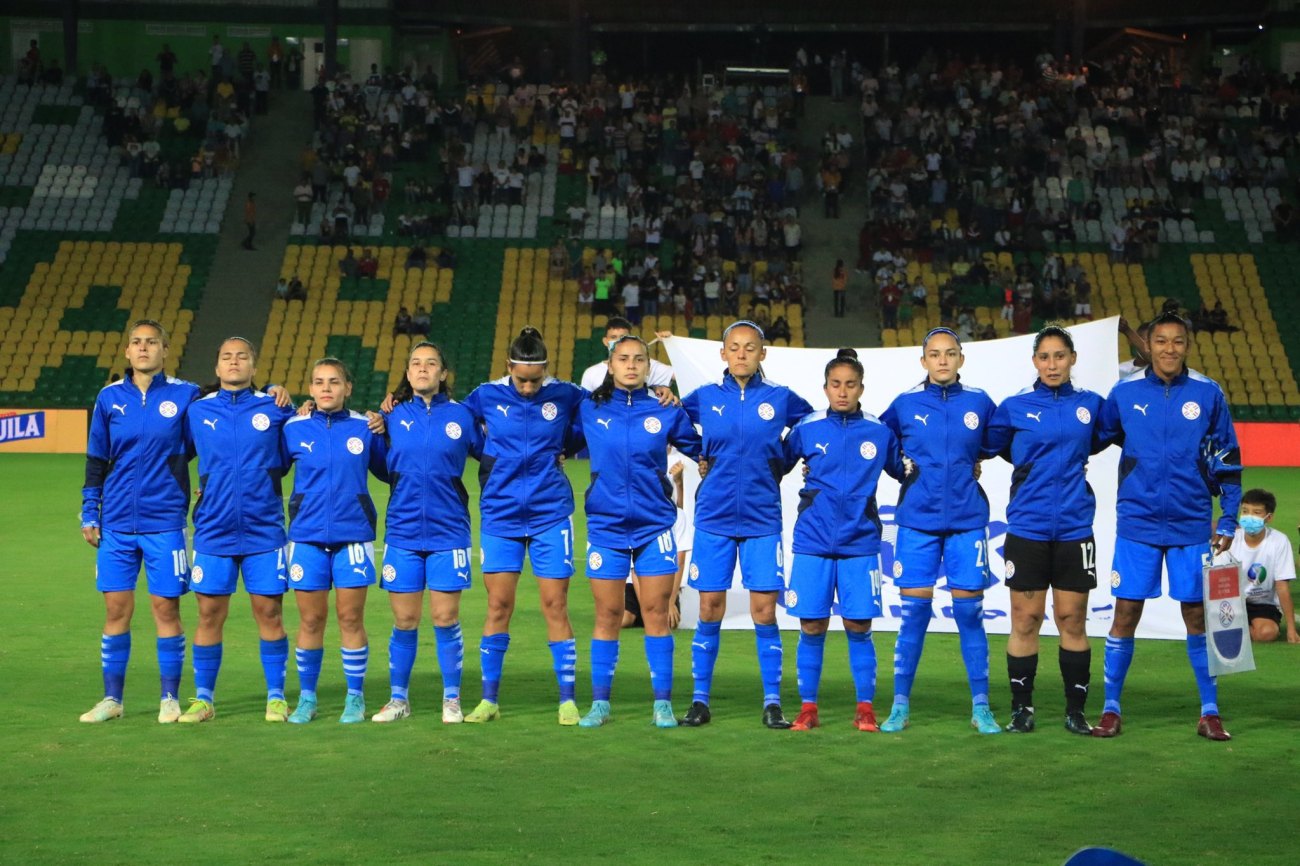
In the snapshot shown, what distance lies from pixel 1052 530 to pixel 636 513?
83.3 inches

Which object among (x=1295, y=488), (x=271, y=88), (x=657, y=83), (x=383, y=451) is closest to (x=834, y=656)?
(x=383, y=451)

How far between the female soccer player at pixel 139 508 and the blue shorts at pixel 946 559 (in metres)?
3.73

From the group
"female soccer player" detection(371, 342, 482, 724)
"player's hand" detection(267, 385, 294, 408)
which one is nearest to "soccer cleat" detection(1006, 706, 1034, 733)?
"female soccer player" detection(371, 342, 482, 724)

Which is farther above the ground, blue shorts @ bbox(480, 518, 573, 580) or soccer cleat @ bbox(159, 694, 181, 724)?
blue shorts @ bbox(480, 518, 573, 580)

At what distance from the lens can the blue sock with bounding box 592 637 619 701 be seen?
27.2ft

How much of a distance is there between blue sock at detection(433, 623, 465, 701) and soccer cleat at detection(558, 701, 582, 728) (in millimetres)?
546

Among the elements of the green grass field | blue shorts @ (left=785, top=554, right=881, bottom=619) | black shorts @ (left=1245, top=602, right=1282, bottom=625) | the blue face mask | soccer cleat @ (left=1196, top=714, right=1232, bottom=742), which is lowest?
the green grass field

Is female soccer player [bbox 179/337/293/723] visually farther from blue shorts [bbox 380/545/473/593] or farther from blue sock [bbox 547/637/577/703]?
blue sock [bbox 547/637/577/703]

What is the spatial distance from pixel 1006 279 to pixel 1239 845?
90.9ft

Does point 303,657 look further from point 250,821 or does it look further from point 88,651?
point 88,651

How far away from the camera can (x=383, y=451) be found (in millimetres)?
8492

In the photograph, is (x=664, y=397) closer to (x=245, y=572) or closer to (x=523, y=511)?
(x=523, y=511)

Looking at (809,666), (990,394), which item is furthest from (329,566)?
(990,394)

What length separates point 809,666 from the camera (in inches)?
326
